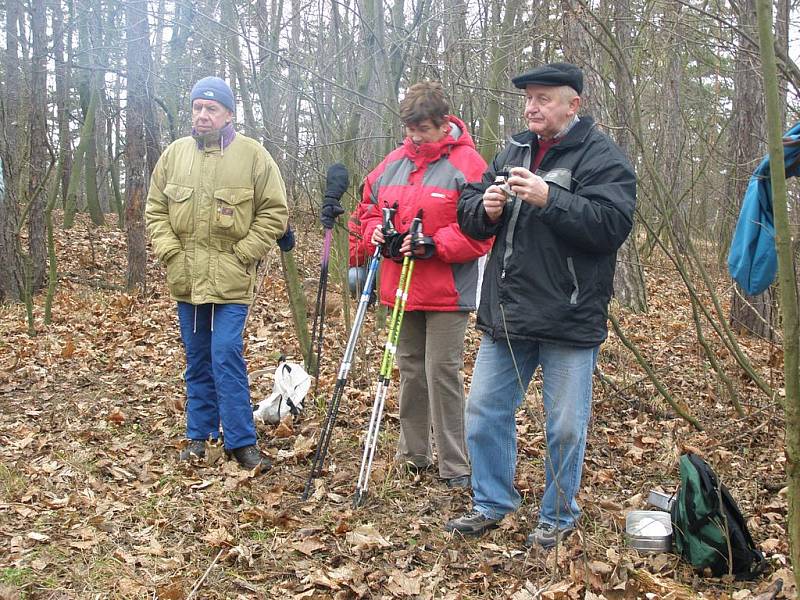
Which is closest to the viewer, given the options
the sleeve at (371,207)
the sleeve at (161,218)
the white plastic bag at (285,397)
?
the sleeve at (371,207)

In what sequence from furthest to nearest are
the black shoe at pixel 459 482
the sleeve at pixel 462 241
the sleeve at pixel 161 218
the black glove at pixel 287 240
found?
the black glove at pixel 287 240 → the sleeve at pixel 161 218 → the black shoe at pixel 459 482 → the sleeve at pixel 462 241

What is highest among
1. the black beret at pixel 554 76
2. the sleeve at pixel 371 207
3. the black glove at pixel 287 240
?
the black beret at pixel 554 76

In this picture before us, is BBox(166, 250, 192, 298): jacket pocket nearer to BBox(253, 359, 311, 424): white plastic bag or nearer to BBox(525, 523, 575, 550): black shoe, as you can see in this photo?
BBox(253, 359, 311, 424): white plastic bag

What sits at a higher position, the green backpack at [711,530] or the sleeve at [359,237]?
the sleeve at [359,237]

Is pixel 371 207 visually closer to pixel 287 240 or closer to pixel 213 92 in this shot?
pixel 287 240

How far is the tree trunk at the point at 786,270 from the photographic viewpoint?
213 centimetres

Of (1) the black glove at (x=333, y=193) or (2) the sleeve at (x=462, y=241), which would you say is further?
(1) the black glove at (x=333, y=193)

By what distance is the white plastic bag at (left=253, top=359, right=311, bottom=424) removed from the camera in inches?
216

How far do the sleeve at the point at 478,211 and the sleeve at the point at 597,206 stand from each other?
36cm

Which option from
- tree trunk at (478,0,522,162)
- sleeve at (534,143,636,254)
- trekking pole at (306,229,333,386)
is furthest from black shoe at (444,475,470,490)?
tree trunk at (478,0,522,162)

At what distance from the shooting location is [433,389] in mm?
4312

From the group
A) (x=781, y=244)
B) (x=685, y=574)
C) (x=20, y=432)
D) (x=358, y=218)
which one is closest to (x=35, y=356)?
(x=20, y=432)

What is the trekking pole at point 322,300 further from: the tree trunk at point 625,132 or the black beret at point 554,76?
the black beret at point 554,76

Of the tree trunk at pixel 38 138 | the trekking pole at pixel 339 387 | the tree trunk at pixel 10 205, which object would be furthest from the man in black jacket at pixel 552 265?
the tree trunk at pixel 38 138
